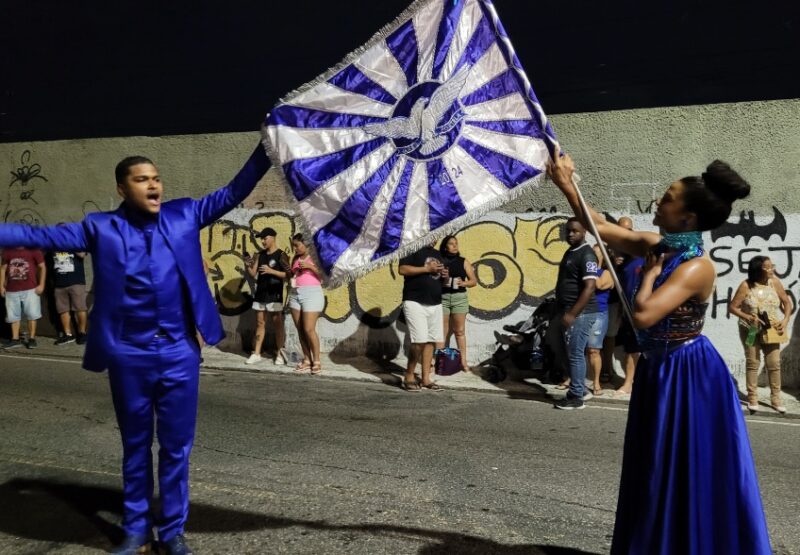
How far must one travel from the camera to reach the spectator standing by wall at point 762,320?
767 cm

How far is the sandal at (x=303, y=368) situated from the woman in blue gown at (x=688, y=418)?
6.97 metres

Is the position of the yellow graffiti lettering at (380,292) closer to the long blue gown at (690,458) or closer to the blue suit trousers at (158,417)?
the blue suit trousers at (158,417)

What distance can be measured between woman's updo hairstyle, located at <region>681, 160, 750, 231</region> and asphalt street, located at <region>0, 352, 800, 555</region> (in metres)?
1.89

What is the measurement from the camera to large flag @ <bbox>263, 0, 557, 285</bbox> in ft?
12.2

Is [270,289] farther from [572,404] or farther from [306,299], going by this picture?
[572,404]

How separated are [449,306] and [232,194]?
20.8ft

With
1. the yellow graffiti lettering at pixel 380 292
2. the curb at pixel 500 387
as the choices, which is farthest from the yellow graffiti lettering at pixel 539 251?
the yellow graffiti lettering at pixel 380 292

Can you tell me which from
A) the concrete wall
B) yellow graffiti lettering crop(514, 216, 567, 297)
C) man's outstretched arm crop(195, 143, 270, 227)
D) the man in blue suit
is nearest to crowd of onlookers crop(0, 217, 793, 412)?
the concrete wall

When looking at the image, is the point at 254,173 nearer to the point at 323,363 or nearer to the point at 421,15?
the point at 421,15

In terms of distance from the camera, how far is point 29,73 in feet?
47.1

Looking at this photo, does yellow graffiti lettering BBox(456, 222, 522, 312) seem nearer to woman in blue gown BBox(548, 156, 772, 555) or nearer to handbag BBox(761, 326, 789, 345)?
handbag BBox(761, 326, 789, 345)

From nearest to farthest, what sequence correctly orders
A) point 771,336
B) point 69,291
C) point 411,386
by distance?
point 771,336, point 411,386, point 69,291

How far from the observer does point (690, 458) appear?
125 inches

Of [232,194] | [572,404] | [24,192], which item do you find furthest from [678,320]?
[24,192]
